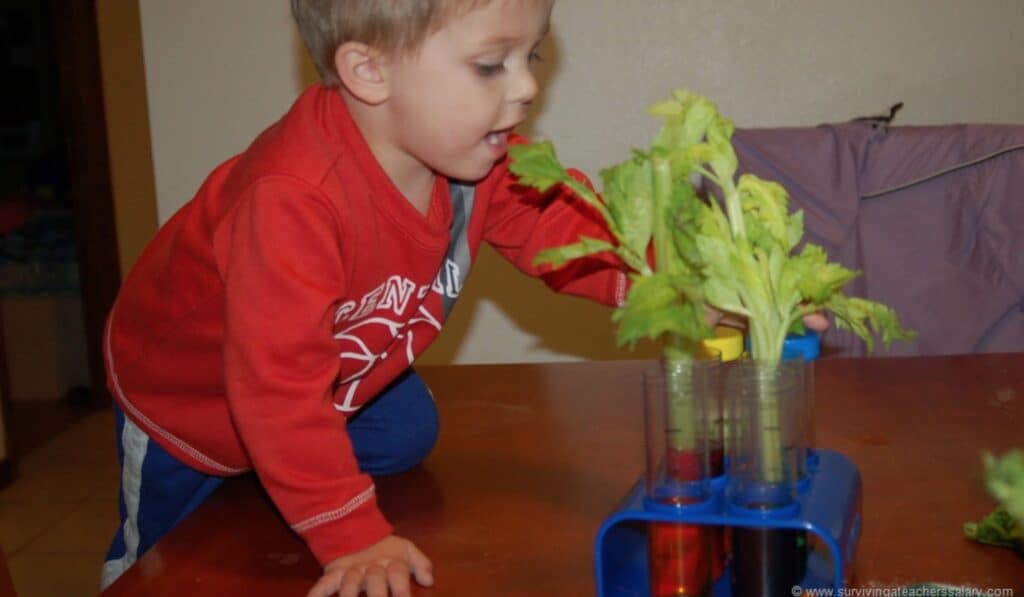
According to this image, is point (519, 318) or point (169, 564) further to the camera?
point (519, 318)

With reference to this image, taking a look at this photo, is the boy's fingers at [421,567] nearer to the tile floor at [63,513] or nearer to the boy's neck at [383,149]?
the boy's neck at [383,149]

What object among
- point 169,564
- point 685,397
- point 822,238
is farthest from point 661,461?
point 822,238

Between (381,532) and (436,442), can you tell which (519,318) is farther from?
(381,532)

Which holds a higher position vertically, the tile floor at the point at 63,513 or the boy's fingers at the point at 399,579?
the boy's fingers at the point at 399,579

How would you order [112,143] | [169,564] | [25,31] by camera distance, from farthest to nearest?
[25,31]
[112,143]
[169,564]

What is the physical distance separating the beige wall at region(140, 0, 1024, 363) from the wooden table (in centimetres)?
98

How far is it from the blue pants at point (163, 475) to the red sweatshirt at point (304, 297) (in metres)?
0.03

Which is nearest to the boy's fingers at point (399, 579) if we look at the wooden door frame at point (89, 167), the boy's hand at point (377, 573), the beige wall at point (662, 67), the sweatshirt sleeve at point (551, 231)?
the boy's hand at point (377, 573)

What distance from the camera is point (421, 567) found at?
0.81 metres

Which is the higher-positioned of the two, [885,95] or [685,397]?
[885,95]

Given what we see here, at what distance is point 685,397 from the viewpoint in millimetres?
745

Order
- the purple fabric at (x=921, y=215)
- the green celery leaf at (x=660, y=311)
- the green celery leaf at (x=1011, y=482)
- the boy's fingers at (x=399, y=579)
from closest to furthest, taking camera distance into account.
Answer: the green celery leaf at (x=1011, y=482) → the green celery leaf at (x=660, y=311) → the boy's fingers at (x=399, y=579) → the purple fabric at (x=921, y=215)

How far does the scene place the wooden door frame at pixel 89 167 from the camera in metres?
3.50

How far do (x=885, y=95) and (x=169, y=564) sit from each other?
1.67 meters
